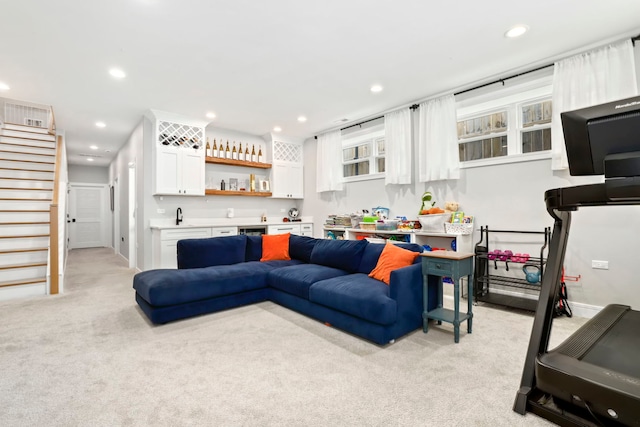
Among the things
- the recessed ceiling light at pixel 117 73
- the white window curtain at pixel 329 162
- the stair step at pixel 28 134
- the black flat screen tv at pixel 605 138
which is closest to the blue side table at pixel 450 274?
the black flat screen tv at pixel 605 138

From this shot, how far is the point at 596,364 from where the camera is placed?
54.5 inches

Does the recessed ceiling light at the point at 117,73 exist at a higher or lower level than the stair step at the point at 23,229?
higher

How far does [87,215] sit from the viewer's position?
32.5ft

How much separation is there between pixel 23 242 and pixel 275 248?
3.78 metres

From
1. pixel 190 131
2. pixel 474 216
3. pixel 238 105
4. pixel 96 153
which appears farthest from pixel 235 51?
pixel 96 153

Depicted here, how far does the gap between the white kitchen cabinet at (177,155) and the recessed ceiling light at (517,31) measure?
479 cm

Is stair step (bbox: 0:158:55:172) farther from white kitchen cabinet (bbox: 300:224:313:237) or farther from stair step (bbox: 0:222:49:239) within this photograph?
white kitchen cabinet (bbox: 300:224:313:237)

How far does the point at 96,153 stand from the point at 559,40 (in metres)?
10.0

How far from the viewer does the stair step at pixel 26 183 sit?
17.9 ft

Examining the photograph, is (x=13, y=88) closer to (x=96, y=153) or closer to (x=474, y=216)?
(x=96, y=153)

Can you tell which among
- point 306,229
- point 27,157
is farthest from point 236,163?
point 27,157

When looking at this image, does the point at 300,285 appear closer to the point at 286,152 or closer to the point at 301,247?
the point at 301,247

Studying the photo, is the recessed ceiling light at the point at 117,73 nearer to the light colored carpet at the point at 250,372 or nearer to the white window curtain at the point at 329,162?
the light colored carpet at the point at 250,372

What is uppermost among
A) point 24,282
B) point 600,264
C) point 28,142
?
point 28,142
